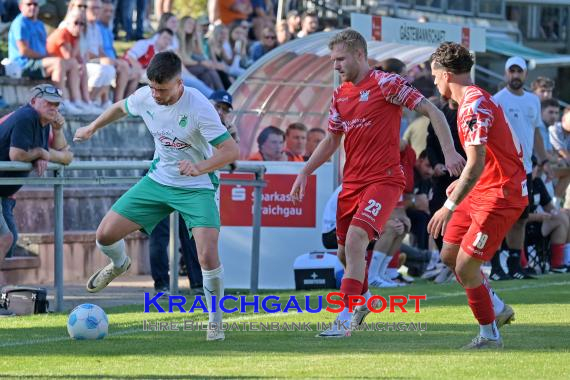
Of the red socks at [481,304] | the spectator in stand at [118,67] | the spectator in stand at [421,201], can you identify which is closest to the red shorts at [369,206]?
the red socks at [481,304]

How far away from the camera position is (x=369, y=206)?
10.1 meters

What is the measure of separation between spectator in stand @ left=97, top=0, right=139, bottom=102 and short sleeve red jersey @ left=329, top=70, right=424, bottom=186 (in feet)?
29.9

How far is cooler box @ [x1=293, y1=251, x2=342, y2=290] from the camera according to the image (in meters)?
15.0

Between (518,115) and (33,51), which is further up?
(33,51)

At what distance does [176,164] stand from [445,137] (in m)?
1.99

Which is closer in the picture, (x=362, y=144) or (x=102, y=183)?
(x=362, y=144)

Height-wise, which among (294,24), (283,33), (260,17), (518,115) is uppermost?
(260,17)

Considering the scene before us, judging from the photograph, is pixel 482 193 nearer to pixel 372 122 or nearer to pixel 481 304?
pixel 481 304

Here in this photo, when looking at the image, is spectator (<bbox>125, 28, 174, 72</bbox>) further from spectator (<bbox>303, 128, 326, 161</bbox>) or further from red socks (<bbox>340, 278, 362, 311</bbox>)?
red socks (<bbox>340, 278, 362, 311</bbox>)

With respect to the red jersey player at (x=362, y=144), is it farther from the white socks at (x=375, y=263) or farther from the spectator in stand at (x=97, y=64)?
the spectator in stand at (x=97, y=64)

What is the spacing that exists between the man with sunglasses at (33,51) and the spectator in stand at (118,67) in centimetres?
122

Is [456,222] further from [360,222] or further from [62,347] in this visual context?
[62,347]

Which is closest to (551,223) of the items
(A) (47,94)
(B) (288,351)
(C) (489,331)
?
(A) (47,94)

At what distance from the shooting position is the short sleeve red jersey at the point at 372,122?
1014 centimetres
